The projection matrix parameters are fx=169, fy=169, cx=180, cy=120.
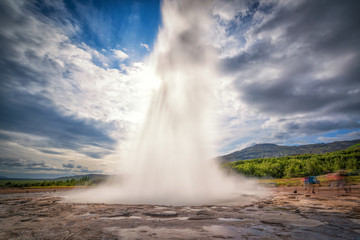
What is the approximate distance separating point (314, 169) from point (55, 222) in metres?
81.1

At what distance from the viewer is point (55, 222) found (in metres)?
7.25

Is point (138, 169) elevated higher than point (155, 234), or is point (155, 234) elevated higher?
point (138, 169)

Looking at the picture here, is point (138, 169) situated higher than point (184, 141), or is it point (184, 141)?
point (184, 141)

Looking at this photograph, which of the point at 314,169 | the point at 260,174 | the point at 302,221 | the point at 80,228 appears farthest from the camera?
the point at 260,174

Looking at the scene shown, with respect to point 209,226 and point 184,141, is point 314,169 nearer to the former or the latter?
point 184,141

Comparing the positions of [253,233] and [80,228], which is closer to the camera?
[253,233]

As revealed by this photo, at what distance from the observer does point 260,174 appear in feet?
241

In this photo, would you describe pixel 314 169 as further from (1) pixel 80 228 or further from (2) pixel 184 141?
(1) pixel 80 228

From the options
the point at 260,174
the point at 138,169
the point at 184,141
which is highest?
the point at 184,141

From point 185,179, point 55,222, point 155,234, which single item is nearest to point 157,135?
point 185,179

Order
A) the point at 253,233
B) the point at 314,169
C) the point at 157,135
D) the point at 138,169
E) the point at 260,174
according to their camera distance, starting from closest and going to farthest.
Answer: the point at 253,233 → the point at 138,169 → the point at 157,135 → the point at 314,169 → the point at 260,174

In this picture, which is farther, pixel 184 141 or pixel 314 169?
pixel 314 169

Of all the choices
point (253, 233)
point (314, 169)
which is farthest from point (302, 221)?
point (314, 169)

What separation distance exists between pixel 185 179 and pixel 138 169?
23.3 feet
